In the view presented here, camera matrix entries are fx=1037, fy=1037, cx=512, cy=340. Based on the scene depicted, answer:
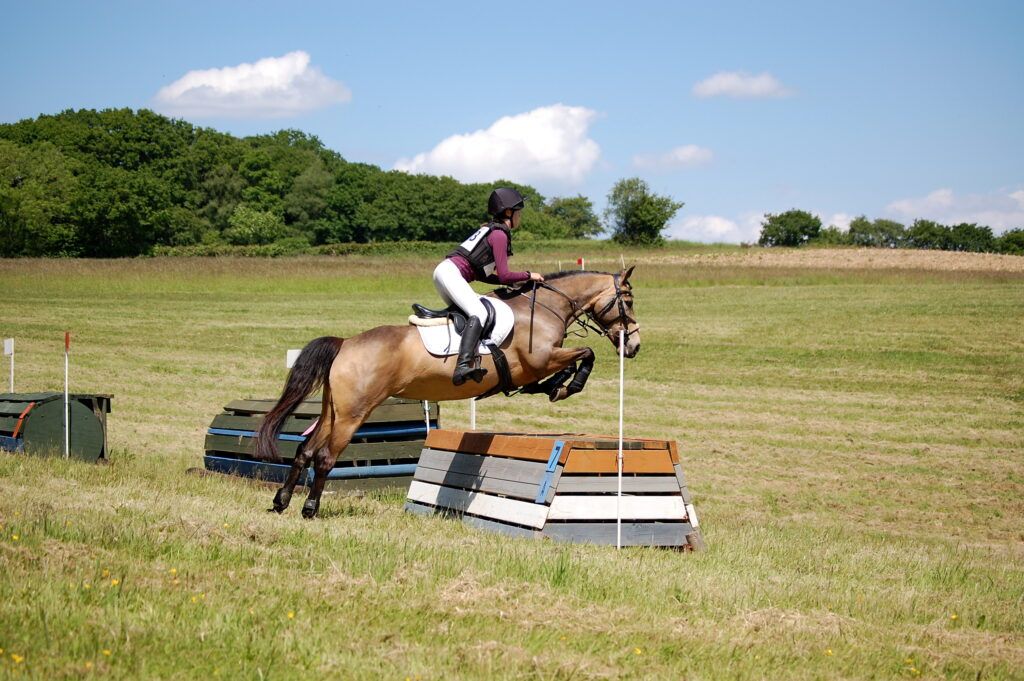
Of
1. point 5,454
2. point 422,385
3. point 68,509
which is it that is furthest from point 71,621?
point 5,454

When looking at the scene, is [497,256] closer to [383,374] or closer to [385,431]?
[383,374]

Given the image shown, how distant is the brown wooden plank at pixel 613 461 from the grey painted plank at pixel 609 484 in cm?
7

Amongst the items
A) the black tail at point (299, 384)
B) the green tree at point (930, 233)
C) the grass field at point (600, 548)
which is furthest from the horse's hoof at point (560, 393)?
the green tree at point (930, 233)

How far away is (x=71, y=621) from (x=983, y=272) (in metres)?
50.6

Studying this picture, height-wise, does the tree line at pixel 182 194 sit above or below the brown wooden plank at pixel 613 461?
above

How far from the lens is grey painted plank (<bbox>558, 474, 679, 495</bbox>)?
845cm

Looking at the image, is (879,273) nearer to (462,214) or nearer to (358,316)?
(358,316)

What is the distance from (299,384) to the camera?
29.4 ft

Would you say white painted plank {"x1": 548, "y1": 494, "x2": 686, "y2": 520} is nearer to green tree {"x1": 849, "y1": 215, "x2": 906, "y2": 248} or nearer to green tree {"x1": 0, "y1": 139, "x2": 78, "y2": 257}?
green tree {"x1": 0, "y1": 139, "x2": 78, "y2": 257}

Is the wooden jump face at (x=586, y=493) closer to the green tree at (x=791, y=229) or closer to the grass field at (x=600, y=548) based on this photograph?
the grass field at (x=600, y=548)

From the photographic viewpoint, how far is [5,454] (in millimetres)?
11375

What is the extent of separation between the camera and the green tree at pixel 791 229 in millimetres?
118812

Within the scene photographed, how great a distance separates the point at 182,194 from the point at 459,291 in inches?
3837

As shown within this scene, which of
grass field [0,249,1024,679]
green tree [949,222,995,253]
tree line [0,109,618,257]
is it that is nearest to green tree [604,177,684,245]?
tree line [0,109,618,257]
